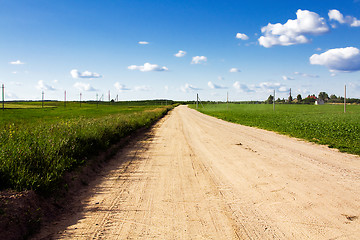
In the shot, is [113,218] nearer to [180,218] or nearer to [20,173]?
[180,218]

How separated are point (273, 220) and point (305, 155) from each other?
250 inches

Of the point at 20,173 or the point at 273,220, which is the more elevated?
the point at 20,173

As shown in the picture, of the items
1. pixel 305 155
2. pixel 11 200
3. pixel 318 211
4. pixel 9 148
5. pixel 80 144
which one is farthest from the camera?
pixel 305 155

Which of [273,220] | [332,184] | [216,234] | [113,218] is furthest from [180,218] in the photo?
[332,184]

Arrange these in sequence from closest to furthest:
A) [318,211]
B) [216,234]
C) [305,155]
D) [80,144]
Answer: [216,234] < [318,211] < [80,144] < [305,155]

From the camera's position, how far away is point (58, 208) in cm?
461

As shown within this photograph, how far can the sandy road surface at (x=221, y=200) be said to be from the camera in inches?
148

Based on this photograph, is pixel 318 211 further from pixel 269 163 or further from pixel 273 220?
pixel 269 163

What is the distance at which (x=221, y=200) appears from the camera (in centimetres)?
497

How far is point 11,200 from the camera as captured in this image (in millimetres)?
4020

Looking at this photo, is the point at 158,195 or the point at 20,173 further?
the point at 158,195

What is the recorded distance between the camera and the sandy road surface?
3.75 meters

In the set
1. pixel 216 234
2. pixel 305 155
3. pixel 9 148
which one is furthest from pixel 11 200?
pixel 305 155

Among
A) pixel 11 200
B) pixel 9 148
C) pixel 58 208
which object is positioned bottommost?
pixel 58 208
